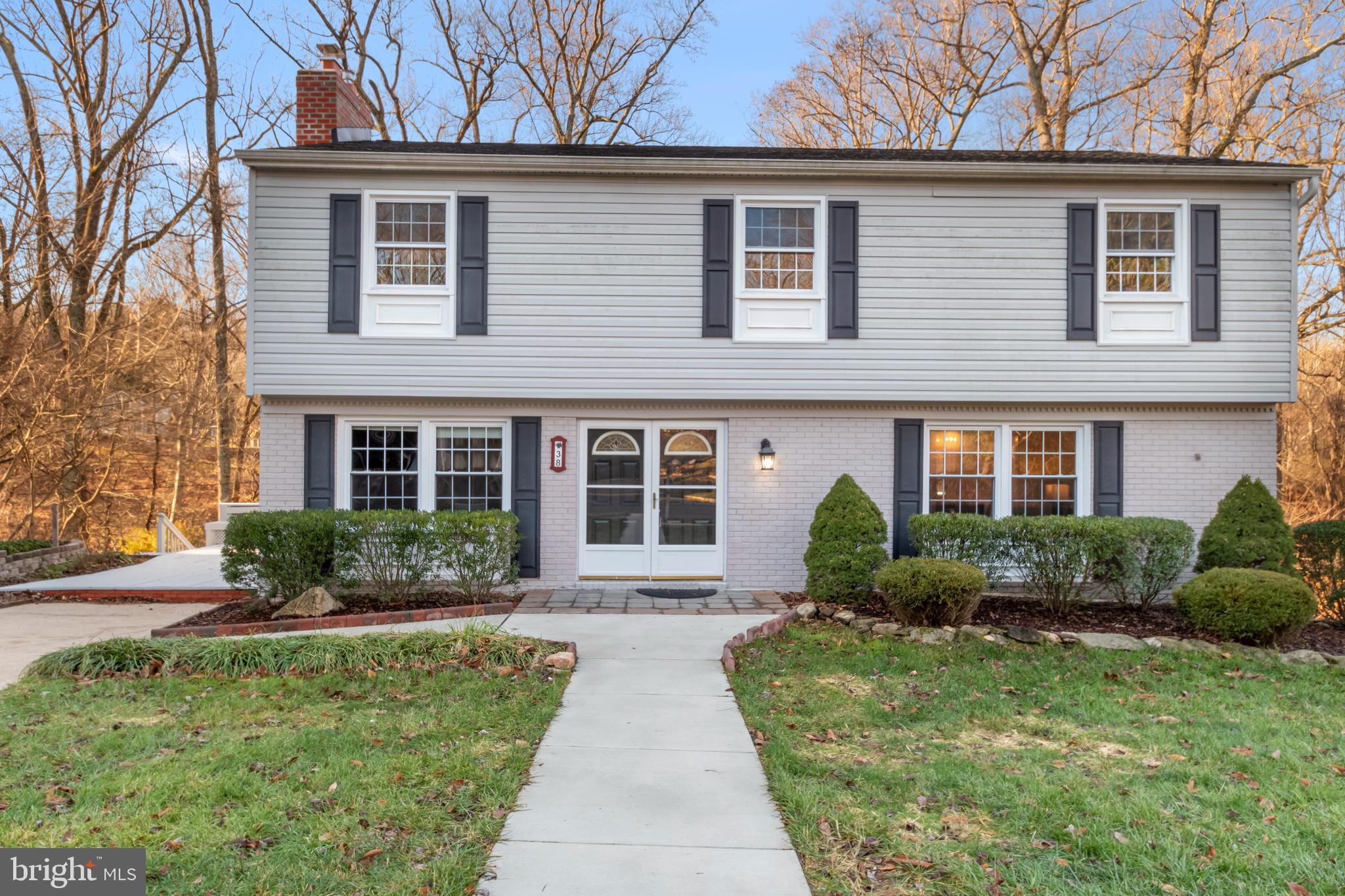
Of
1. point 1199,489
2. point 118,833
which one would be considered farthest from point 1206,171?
point 118,833

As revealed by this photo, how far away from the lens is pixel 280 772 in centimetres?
427

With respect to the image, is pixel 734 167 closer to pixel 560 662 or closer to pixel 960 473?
pixel 960 473

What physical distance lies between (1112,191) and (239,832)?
10789 millimetres

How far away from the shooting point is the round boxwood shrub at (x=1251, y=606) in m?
7.17

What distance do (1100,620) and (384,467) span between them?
326 inches

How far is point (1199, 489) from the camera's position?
9.94m

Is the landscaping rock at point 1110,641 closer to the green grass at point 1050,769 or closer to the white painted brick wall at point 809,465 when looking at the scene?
the green grass at point 1050,769

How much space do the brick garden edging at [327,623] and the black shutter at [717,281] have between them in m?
4.12

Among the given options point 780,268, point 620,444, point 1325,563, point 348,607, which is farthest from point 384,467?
point 1325,563

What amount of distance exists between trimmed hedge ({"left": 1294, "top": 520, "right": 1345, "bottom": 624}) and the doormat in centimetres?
651

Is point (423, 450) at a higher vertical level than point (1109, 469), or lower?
higher

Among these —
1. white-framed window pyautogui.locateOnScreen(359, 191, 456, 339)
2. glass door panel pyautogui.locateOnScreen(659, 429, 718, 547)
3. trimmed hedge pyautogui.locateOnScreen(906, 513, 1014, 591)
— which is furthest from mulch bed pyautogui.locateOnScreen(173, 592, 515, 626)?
trimmed hedge pyautogui.locateOnScreen(906, 513, 1014, 591)

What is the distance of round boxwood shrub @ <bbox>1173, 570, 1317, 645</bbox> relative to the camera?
282 inches

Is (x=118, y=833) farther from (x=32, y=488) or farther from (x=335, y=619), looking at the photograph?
(x=32, y=488)
